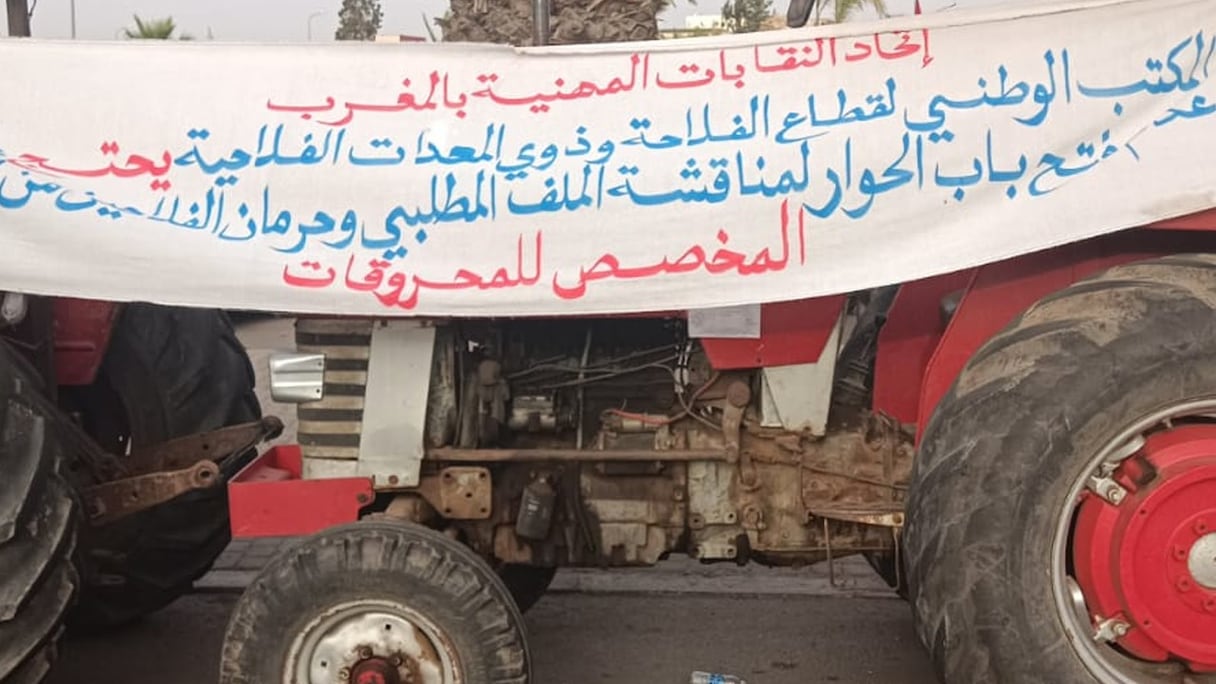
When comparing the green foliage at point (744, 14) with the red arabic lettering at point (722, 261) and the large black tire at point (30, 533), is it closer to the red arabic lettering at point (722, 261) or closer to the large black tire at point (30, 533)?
the red arabic lettering at point (722, 261)

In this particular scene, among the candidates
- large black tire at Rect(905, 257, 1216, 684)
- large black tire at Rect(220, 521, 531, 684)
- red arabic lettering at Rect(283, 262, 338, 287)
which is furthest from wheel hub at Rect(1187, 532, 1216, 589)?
red arabic lettering at Rect(283, 262, 338, 287)

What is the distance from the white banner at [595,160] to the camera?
368cm

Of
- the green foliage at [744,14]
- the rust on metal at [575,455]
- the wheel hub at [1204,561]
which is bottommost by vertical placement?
the wheel hub at [1204,561]

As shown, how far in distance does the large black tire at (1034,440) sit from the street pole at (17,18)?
296 cm

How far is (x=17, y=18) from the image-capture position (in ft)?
14.1

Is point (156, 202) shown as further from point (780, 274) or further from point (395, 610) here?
point (780, 274)

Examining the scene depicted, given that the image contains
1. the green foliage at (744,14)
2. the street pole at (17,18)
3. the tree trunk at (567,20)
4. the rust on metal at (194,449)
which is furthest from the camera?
the green foliage at (744,14)

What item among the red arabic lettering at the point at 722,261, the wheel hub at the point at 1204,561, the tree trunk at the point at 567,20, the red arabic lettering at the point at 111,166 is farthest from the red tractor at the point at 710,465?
the tree trunk at the point at 567,20

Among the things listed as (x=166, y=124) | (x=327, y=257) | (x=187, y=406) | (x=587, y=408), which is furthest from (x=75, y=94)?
(x=587, y=408)

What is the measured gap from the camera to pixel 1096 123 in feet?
12.1

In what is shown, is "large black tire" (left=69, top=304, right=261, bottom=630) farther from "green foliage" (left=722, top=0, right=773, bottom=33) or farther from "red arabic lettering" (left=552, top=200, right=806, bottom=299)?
"green foliage" (left=722, top=0, right=773, bottom=33)

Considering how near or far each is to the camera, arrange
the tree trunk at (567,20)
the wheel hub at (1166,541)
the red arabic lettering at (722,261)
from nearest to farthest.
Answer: the wheel hub at (1166,541) → the red arabic lettering at (722,261) → the tree trunk at (567,20)

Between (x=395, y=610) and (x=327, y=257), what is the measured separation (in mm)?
978

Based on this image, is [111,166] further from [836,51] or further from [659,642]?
[659,642]
